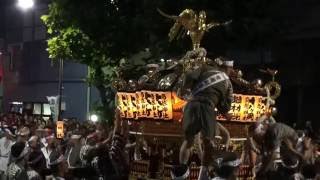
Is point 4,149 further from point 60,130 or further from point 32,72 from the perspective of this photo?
point 32,72

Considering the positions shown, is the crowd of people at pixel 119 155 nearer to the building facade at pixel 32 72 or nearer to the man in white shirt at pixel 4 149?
the man in white shirt at pixel 4 149

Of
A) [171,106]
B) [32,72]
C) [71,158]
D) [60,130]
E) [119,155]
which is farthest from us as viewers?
[32,72]

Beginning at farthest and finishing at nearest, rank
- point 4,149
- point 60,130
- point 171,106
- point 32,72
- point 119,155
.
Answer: point 32,72 → point 60,130 → point 4,149 → point 119,155 → point 171,106

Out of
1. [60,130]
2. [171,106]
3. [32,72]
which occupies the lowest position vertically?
[60,130]

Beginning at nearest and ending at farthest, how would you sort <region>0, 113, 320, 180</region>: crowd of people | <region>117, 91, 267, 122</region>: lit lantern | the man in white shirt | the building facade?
<region>0, 113, 320, 180</region>: crowd of people → <region>117, 91, 267, 122</region>: lit lantern → the man in white shirt → the building facade

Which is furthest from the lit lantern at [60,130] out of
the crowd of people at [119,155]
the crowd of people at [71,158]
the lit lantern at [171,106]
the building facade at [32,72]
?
the building facade at [32,72]

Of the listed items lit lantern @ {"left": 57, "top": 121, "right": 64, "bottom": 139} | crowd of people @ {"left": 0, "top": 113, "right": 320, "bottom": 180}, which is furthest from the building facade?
crowd of people @ {"left": 0, "top": 113, "right": 320, "bottom": 180}

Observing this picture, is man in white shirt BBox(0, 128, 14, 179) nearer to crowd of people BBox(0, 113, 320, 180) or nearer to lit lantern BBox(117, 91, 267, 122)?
crowd of people BBox(0, 113, 320, 180)

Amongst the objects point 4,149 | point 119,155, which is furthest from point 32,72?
point 119,155

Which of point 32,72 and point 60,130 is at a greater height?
point 32,72

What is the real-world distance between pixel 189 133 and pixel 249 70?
17.2 meters

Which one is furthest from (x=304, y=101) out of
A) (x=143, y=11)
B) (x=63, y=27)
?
(x=63, y=27)

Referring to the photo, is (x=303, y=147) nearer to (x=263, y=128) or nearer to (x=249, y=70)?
(x=263, y=128)

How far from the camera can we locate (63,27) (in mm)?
26109
